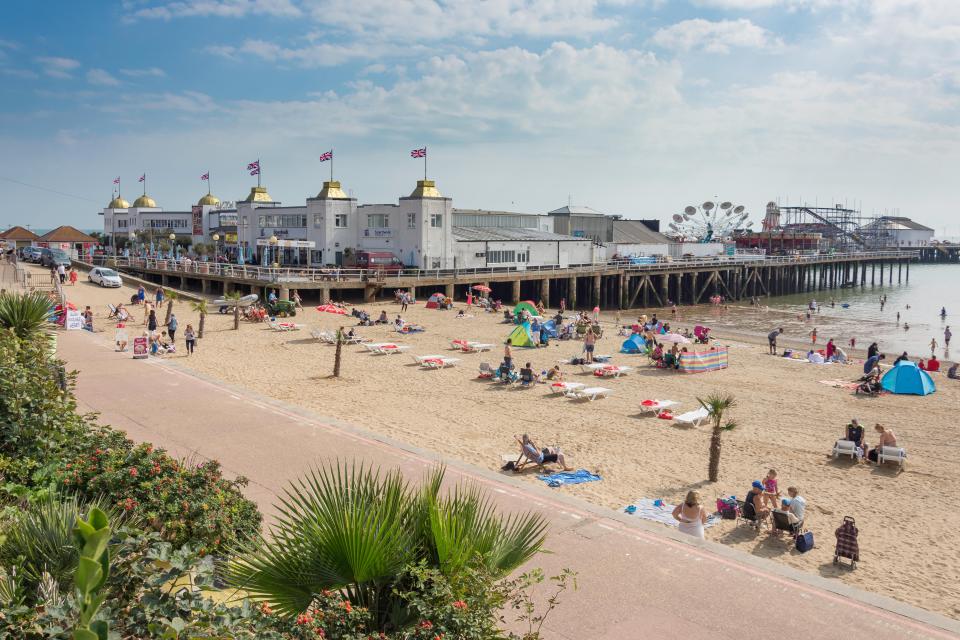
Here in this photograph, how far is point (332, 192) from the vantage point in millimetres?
47719

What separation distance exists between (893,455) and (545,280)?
1499 inches

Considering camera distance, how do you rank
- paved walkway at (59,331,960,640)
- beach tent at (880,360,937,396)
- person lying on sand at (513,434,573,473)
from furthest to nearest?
beach tent at (880,360,937,396) → person lying on sand at (513,434,573,473) → paved walkway at (59,331,960,640)

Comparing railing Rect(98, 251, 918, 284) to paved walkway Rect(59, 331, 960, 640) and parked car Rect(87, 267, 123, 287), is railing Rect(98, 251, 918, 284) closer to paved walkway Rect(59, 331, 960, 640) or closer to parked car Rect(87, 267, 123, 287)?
parked car Rect(87, 267, 123, 287)

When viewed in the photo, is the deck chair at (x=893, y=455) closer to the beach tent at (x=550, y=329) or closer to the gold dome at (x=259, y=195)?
the beach tent at (x=550, y=329)

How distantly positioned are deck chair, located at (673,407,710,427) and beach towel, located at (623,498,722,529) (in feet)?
16.4

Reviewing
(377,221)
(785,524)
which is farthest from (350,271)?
(785,524)

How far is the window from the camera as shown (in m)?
46.9

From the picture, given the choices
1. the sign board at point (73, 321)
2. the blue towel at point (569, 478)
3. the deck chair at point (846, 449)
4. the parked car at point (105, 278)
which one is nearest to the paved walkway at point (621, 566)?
the blue towel at point (569, 478)

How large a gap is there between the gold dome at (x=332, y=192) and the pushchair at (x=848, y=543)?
41.7 meters

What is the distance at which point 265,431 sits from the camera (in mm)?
13102

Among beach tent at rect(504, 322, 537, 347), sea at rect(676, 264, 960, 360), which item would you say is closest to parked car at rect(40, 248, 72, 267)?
beach tent at rect(504, 322, 537, 347)

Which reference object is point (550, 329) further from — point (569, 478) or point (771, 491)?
point (771, 491)

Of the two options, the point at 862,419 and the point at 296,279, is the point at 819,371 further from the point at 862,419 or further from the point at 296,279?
the point at 296,279

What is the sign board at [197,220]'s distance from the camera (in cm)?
6412
